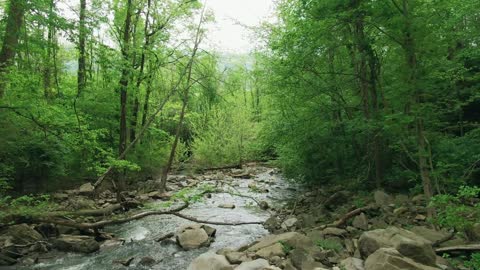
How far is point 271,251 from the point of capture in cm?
616

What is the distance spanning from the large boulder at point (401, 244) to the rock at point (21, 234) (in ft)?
24.6

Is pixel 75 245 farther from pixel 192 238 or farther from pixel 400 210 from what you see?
pixel 400 210

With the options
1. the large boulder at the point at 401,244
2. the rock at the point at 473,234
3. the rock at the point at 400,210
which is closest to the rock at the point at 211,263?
the large boulder at the point at 401,244

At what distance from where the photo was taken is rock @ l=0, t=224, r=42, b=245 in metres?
7.66

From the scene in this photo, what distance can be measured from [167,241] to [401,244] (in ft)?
19.5

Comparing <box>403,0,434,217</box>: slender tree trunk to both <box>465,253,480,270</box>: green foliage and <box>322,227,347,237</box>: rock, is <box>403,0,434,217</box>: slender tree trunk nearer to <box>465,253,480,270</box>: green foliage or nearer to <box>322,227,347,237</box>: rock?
<box>322,227,347,237</box>: rock

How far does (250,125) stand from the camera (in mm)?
26328

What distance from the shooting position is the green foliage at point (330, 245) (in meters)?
6.05

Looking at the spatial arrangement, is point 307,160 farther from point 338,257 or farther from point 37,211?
point 37,211

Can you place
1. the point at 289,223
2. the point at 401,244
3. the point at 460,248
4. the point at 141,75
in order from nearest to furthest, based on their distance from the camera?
the point at 401,244 → the point at 460,248 → the point at 289,223 → the point at 141,75

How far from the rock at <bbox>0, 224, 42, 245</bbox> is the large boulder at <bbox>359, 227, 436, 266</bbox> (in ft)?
24.6

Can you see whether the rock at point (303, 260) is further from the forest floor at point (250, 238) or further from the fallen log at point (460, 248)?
the fallen log at point (460, 248)

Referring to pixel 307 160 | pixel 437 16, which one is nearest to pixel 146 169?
pixel 307 160

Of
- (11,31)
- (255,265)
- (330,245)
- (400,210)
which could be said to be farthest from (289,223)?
(11,31)
